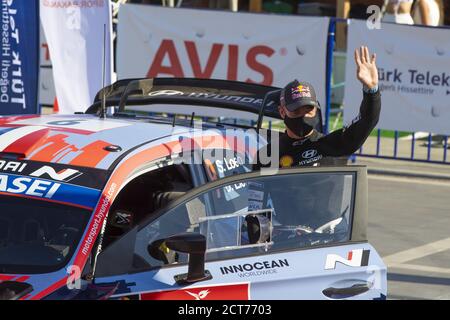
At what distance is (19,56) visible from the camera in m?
10.2

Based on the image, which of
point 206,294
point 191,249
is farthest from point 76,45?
point 191,249

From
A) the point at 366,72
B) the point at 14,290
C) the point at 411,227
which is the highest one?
the point at 366,72

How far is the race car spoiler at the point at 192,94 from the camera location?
21.7ft

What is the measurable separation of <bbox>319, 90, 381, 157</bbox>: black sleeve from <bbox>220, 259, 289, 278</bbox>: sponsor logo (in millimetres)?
1163

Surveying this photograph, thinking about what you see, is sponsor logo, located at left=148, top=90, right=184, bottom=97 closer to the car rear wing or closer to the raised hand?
the car rear wing

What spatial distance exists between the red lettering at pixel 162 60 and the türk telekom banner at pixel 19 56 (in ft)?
10.1

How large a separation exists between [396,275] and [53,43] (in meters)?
4.19

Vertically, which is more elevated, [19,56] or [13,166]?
[19,56]

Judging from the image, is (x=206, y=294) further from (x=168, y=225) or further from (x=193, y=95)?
(x=193, y=95)

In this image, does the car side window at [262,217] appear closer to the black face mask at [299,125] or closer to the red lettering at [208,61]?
the black face mask at [299,125]

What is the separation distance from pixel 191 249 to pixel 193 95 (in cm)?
251

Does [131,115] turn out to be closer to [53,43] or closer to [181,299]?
[181,299]

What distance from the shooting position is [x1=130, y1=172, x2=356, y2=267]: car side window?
15.9ft

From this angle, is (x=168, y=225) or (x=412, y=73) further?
(x=412, y=73)
